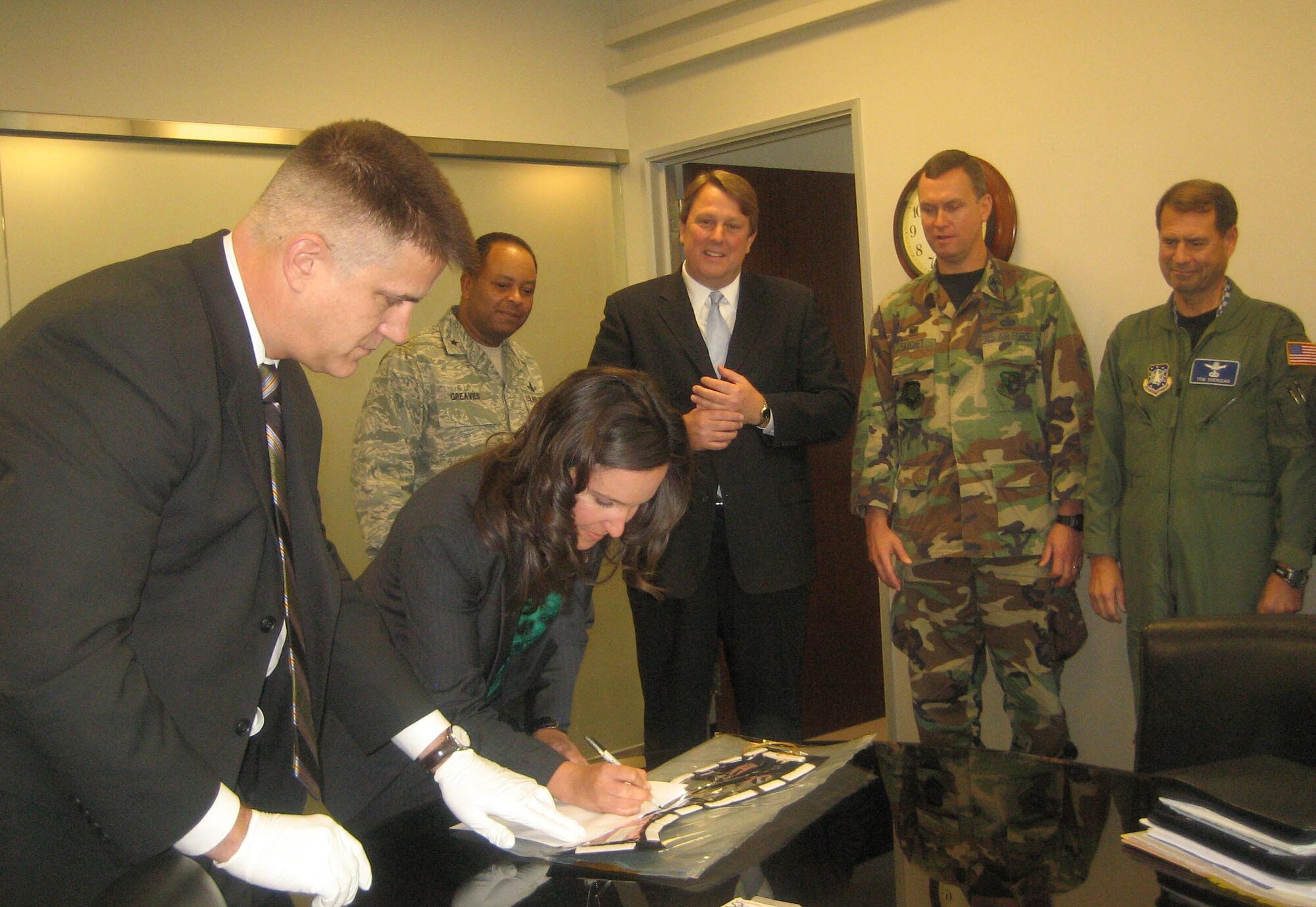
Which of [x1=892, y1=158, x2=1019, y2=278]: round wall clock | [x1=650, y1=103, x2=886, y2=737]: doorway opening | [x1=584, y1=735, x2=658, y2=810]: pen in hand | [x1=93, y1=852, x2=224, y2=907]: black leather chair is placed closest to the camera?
[x1=93, y1=852, x2=224, y2=907]: black leather chair

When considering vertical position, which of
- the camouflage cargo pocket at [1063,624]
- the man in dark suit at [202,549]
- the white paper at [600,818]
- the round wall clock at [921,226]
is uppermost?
the round wall clock at [921,226]

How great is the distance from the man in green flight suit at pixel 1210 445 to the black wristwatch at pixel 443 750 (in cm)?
171

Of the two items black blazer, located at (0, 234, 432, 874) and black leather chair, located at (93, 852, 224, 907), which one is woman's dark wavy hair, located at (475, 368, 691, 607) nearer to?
black blazer, located at (0, 234, 432, 874)

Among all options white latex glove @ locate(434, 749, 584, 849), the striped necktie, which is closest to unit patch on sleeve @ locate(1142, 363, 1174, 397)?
white latex glove @ locate(434, 749, 584, 849)

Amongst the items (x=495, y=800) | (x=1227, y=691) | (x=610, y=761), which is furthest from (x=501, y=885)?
(x=1227, y=691)

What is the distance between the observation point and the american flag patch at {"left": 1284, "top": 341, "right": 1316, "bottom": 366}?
2.31 meters

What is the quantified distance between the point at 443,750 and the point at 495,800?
Result: 11cm

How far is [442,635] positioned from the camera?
165 cm

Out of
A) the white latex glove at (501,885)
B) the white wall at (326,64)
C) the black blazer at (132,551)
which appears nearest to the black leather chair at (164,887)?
the black blazer at (132,551)

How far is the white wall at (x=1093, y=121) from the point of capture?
2570 mm

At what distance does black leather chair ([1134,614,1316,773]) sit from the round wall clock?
5.19 feet

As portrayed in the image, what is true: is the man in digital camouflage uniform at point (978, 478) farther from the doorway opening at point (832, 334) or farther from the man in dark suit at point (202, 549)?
the man in dark suit at point (202, 549)

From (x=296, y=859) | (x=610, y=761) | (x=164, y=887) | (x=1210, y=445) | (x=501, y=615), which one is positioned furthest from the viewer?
(x=1210, y=445)

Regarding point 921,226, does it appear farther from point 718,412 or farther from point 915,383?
point 718,412
